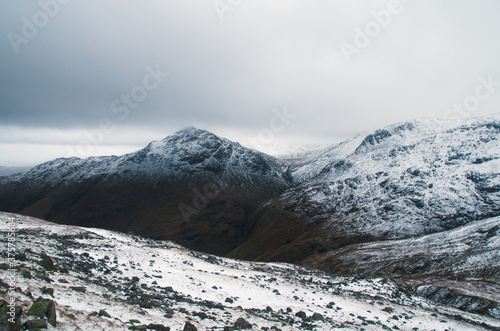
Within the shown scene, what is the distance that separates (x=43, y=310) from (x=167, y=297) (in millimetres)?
10403

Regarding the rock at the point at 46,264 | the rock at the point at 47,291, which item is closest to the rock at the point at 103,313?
the rock at the point at 47,291

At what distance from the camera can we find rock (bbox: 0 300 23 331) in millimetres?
9594

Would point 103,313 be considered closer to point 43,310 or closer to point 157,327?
point 157,327

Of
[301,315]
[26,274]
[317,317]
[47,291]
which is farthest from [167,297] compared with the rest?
[317,317]

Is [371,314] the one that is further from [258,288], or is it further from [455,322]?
[258,288]

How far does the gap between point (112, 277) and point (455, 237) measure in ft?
597

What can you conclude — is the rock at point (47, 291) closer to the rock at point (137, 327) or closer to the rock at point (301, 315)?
the rock at point (137, 327)

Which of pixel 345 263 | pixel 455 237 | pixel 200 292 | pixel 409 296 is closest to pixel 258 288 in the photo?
pixel 200 292

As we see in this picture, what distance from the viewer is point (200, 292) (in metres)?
24.4

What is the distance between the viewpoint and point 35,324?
10016 millimetres

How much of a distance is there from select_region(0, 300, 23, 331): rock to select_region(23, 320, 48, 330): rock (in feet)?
0.91

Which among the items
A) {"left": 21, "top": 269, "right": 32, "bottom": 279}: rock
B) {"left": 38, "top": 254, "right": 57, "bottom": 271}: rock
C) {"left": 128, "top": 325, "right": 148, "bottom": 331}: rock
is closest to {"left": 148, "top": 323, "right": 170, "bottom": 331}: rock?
{"left": 128, "top": 325, "right": 148, "bottom": 331}: rock

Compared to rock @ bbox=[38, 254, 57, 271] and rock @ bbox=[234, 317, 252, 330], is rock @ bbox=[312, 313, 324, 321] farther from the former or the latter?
rock @ bbox=[38, 254, 57, 271]

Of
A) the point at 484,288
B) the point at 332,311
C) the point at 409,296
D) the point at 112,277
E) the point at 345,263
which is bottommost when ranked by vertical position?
the point at 345,263
